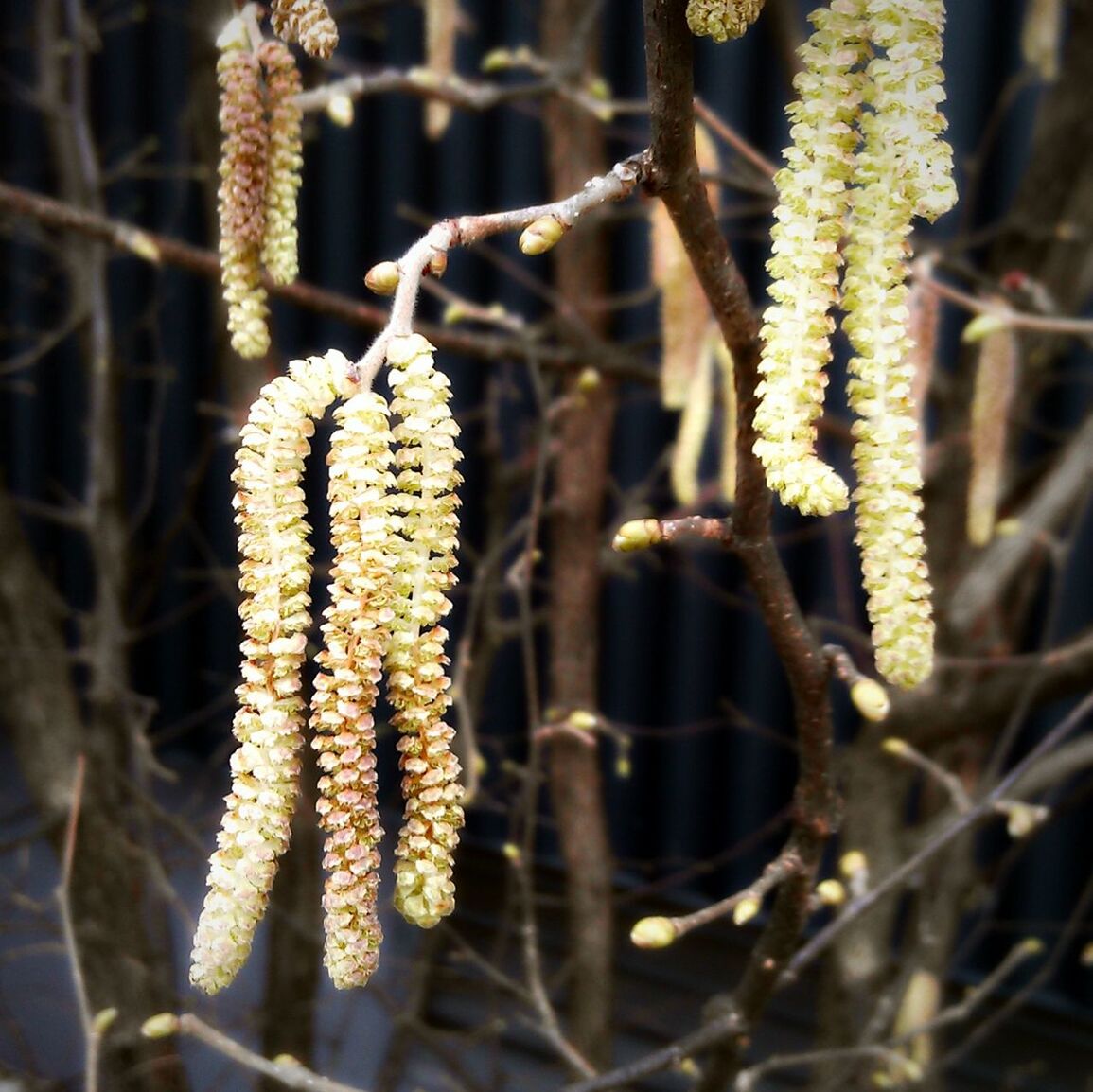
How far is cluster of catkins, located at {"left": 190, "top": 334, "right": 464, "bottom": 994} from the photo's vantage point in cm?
42

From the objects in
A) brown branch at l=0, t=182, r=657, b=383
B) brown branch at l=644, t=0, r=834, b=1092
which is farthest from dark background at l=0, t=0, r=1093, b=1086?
brown branch at l=644, t=0, r=834, b=1092

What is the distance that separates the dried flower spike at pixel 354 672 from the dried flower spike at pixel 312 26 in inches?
7.8

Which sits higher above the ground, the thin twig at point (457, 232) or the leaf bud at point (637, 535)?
the thin twig at point (457, 232)

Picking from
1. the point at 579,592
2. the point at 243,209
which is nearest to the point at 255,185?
the point at 243,209

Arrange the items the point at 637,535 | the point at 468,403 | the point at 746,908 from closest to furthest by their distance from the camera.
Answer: the point at 637,535, the point at 746,908, the point at 468,403

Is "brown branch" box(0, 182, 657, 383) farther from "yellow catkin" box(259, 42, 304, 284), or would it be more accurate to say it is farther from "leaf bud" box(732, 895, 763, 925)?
"leaf bud" box(732, 895, 763, 925)

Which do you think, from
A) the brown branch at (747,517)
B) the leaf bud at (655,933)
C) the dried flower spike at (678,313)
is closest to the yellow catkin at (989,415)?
the dried flower spike at (678,313)

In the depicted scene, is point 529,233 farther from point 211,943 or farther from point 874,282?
point 211,943

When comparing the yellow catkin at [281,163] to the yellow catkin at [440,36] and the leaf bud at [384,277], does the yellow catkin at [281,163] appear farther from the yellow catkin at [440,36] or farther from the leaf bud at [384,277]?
the yellow catkin at [440,36]

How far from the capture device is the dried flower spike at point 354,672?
0.42 meters

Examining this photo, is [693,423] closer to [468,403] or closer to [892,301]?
[892,301]

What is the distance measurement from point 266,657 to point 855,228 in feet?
0.88

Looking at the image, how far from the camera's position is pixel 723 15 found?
404mm

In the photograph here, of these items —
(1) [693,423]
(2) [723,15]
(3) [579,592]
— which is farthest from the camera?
(3) [579,592]
